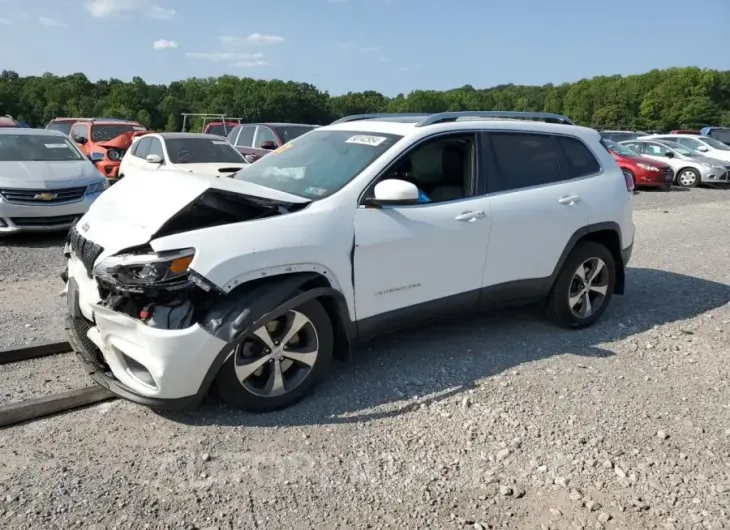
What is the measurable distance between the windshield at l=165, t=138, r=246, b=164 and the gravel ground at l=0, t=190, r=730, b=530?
647 centimetres

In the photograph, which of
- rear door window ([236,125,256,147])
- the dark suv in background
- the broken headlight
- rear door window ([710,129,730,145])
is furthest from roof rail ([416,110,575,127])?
rear door window ([710,129,730,145])

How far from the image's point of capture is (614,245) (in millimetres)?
5309

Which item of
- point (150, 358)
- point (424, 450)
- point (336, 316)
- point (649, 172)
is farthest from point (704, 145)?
point (150, 358)

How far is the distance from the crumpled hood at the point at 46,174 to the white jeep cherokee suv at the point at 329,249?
15.9 feet

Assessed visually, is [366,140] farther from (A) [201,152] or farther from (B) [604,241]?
(A) [201,152]

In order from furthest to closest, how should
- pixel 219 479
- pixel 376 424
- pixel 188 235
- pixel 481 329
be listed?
1. pixel 481 329
2. pixel 376 424
3. pixel 188 235
4. pixel 219 479

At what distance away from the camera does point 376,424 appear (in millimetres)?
3486

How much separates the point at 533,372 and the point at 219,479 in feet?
7.75

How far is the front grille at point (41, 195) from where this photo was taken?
26.0ft

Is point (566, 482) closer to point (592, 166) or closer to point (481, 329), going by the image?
point (481, 329)

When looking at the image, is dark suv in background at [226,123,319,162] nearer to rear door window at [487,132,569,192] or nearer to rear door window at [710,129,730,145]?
rear door window at [487,132,569,192]

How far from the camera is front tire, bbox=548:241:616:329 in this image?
4941 millimetres

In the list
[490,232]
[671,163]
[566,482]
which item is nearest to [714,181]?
[671,163]

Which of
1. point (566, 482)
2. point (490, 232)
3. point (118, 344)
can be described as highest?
point (490, 232)
